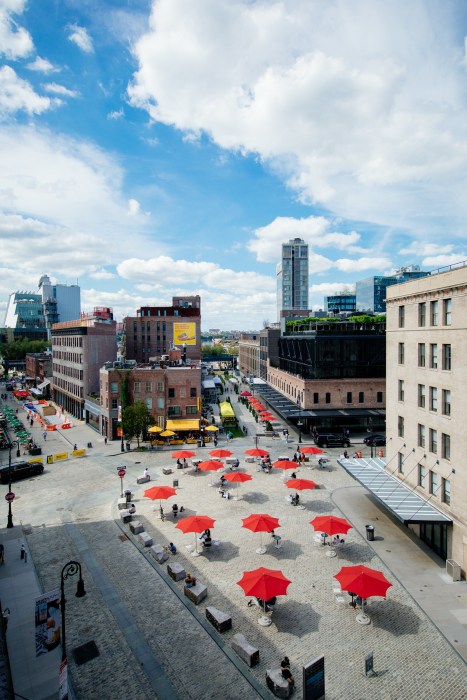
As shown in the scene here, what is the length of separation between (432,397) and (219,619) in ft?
61.2

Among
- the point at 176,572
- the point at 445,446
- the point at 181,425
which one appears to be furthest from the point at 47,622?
the point at 181,425

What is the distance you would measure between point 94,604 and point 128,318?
3183 inches

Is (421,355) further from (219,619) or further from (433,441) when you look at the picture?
(219,619)

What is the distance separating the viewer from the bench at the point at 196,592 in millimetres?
19438

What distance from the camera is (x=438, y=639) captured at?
1683 cm

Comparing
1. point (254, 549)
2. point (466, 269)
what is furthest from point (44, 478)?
point (466, 269)

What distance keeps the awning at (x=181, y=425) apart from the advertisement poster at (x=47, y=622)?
39.0 metres

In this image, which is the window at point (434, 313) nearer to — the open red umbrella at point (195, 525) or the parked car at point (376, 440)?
the open red umbrella at point (195, 525)

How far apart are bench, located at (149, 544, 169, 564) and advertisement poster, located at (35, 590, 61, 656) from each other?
9055mm

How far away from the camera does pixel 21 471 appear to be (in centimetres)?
3981

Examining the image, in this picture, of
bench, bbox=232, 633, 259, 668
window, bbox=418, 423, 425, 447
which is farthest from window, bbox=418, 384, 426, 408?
bench, bbox=232, 633, 259, 668

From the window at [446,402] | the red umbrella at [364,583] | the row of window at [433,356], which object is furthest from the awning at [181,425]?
the red umbrella at [364,583]

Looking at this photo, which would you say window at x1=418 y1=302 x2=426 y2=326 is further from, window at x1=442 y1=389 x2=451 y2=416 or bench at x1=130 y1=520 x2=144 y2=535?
bench at x1=130 y1=520 x2=144 y2=535

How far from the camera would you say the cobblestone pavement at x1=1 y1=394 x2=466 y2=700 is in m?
14.8
